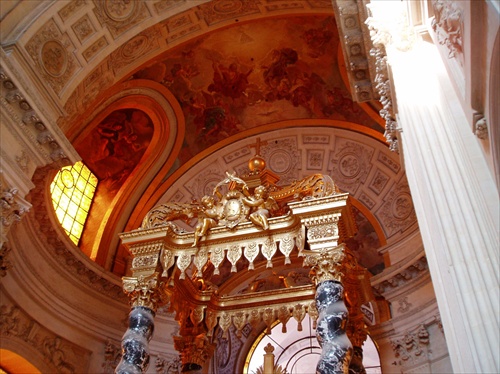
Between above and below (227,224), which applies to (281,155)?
above

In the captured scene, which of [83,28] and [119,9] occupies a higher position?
[119,9]

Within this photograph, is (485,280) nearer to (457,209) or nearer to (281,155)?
(457,209)

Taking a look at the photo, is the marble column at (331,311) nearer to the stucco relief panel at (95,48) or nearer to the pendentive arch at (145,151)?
the stucco relief panel at (95,48)

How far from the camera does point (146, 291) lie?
6773 millimetres

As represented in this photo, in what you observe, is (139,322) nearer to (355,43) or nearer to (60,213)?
(355,43)

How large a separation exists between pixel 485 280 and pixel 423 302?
22.7ft

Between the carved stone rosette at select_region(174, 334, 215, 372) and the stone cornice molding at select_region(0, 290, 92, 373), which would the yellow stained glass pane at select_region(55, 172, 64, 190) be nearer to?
the stone cornice molding at select_region(0, 290, 92, 373)

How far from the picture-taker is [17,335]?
27.5 feet

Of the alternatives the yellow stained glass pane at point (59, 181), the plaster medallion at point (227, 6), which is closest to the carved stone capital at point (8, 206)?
the yellow stained glass pane at point (59, 181)

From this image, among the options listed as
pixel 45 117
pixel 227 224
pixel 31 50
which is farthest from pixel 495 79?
pixel 31 50

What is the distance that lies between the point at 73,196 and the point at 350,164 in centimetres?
570

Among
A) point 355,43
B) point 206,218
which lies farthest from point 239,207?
point 355,43

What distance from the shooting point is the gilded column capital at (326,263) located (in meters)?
6.04

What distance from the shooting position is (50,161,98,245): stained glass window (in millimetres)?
10258
